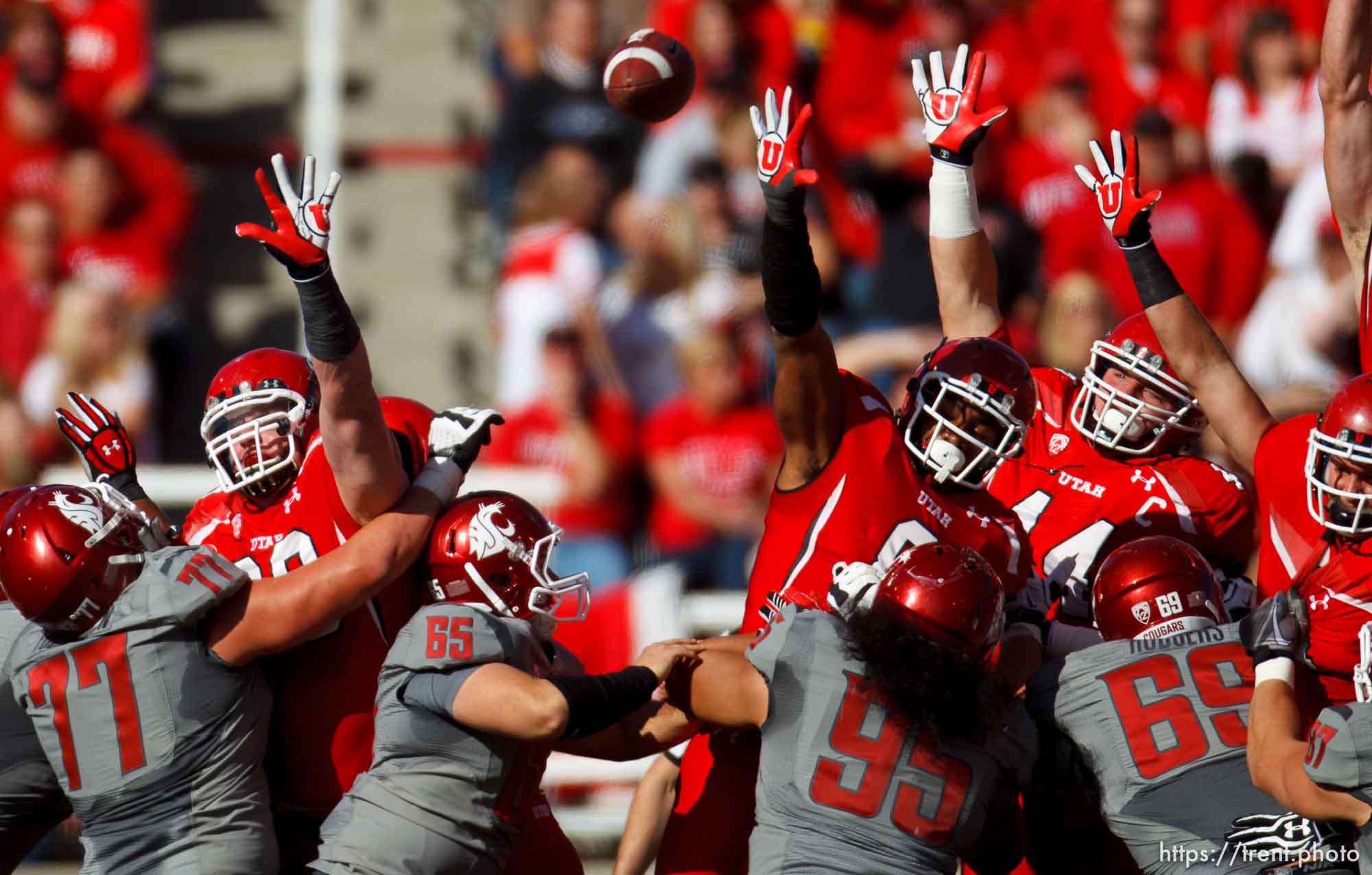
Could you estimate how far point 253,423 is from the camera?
16.2 ft

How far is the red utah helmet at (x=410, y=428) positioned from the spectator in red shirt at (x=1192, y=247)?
5327 mm

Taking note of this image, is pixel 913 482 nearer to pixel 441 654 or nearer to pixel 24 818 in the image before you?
pixel 441 654

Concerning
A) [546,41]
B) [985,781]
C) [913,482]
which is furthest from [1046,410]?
[546,41]

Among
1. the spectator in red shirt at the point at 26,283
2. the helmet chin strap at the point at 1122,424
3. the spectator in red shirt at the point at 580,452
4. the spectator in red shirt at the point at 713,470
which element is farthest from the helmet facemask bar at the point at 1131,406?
the spectator in red shirt at the point at 26,283

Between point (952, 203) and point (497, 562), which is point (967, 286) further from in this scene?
point (497, 562)

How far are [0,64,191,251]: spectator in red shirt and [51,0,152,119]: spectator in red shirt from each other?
144 mm

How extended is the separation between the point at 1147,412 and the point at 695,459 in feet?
13.1

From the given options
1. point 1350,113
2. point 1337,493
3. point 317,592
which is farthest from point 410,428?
point 1350,113

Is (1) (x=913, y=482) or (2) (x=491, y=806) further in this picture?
(1) (x=913, y=482)

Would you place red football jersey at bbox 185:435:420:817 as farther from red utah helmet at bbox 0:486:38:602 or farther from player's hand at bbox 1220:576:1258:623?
player's hand at bbox 1220:576:1258:623

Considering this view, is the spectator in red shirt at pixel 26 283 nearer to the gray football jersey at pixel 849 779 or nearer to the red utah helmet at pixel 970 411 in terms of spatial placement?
the red utah helmet at pixel 970 411

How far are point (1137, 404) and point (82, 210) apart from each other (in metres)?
7.05

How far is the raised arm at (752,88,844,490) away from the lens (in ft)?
15.3

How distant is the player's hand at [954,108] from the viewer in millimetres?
5348
